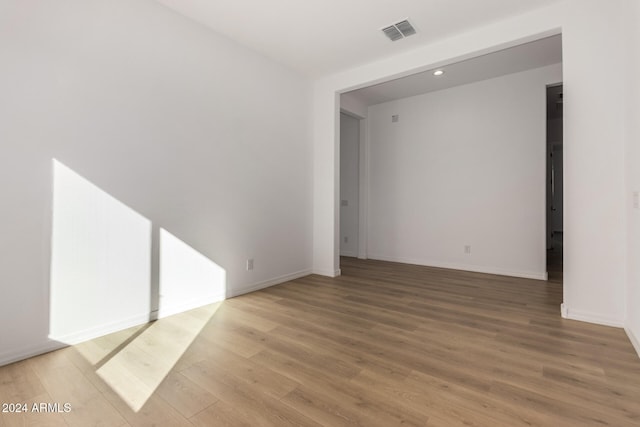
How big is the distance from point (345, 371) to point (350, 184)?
4609mm

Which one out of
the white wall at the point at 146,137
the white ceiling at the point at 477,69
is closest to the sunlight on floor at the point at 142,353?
the white wall at the point at 146,137

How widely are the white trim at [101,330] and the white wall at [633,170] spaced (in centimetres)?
384

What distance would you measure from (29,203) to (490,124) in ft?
17.9

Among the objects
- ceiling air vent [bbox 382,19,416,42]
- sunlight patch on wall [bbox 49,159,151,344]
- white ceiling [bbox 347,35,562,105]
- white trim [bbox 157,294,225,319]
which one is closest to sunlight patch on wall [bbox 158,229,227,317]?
white trim [bbox 157,294,225,319]

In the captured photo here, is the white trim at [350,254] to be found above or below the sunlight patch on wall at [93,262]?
below

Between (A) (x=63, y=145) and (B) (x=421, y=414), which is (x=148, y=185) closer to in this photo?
(A) (x=63, y=145)

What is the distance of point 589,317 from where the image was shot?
2641mm

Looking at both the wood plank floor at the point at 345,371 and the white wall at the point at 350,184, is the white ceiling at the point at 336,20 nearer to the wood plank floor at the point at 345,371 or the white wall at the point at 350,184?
the white wall at the point at 350,184

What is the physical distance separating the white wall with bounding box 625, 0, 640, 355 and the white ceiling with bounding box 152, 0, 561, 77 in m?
0.88

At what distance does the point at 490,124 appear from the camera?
464 cm

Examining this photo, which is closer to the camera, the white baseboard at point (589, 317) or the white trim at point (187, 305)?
the white baseboard at point (589, 317)

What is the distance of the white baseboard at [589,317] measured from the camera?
2.54m

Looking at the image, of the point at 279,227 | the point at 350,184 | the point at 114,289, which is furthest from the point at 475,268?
the point at 114,289

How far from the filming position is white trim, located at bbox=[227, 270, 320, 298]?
3518mm
